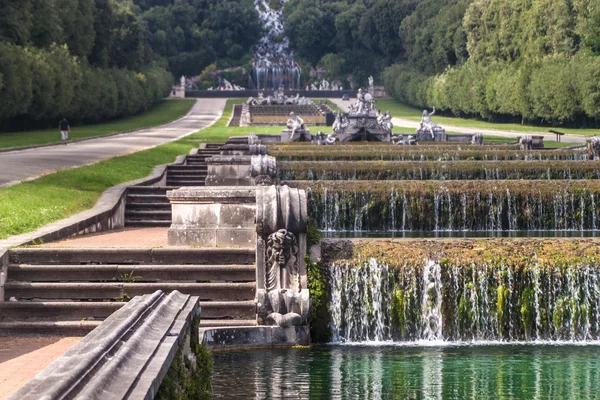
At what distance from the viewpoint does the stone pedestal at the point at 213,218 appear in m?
17.1

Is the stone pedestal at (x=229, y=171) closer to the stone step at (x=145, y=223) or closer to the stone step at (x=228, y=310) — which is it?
the stone step at (x=145, y=223)

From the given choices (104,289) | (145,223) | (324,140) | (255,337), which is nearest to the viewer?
(255,337)

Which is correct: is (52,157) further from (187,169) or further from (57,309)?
(57,309)

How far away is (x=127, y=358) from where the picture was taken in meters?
6.87

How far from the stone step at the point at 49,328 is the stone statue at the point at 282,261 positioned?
2.30 m

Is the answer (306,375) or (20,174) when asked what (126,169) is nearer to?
(20,174)

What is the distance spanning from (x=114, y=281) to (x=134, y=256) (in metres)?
0.61

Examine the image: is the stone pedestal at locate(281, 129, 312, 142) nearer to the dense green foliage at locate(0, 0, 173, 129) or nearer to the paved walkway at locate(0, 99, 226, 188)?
the paved walkway at locate(0, 99, 226, 188)

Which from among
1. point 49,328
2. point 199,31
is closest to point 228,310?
point 49,328

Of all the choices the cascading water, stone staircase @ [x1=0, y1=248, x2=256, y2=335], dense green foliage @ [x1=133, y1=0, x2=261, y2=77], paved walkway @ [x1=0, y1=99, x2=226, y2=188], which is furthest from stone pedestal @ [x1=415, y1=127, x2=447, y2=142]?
the cascading water

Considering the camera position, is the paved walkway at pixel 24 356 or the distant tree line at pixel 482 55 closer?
the paved walkway at pixel 24 356

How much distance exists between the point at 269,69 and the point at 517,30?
7944cm

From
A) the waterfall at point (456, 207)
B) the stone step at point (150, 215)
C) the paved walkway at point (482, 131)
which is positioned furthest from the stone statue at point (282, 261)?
the paved walkway at point (482, 131)

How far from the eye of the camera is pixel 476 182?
2508 cm
